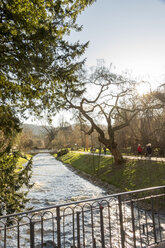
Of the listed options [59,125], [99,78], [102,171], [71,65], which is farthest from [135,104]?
[59,125]

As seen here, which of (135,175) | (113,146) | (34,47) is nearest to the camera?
(34,47)

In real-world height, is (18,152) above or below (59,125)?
below

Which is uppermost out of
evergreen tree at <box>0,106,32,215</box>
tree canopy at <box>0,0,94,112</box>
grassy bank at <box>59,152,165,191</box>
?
tree canopy at <box>0,0,94,112</box>

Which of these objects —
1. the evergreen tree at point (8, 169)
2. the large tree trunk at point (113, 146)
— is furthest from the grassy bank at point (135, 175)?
the evergreen tree at point (8, 169)

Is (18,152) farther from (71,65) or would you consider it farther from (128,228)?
(128,228)

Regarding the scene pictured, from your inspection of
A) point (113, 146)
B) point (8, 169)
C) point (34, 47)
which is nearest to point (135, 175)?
point (113, 146)

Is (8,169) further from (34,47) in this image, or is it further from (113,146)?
(113,146)

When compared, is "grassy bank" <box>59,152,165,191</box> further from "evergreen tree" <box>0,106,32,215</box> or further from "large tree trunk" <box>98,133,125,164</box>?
"evergreen tree" <box>0,106,32,215</box>

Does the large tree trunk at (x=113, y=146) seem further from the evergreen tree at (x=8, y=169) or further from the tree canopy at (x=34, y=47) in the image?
the evergreen tree at (x=8, y=169)

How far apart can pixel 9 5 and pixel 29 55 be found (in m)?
1.53

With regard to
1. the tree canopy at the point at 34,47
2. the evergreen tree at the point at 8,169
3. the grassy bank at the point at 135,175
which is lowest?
the grassy bank at the point at 135,175

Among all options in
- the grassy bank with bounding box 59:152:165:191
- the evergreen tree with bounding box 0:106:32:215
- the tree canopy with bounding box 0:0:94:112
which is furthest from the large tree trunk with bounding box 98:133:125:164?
the evergreen tree with bounding box 0:106:32:215

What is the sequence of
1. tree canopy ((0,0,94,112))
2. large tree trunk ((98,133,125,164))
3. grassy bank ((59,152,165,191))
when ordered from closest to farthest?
tree canopy ((0,0,94,112)) < grassy bank ((59,152,165,191)) < large tree trunk ((98,133,125,164))

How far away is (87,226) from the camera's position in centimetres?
866
